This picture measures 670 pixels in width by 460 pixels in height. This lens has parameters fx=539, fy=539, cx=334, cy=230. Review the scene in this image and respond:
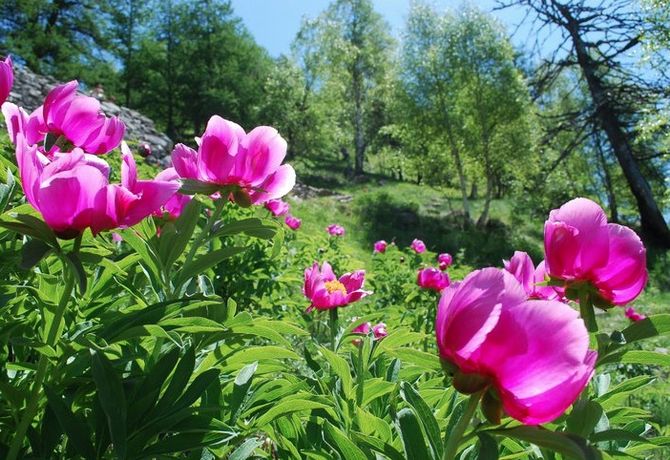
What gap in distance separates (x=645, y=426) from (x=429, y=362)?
0.45 m

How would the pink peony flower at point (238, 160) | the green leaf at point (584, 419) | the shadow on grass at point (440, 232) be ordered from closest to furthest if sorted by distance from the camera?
the green leaf at point (584, 419), the pink peony flower at point (238, 160), the shadow on grass at point (440, 232)

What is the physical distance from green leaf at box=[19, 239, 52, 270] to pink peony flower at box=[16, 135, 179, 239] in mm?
22

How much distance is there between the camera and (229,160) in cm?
86

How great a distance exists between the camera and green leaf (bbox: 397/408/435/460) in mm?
623

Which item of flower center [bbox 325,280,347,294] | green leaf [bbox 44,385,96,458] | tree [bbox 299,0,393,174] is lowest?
green leaf [bbox 44,385,96,458]

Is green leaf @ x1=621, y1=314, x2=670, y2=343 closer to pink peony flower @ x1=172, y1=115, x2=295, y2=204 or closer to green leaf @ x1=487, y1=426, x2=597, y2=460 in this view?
green leaf @ x1=487, y1=426, x2=597, y2=460

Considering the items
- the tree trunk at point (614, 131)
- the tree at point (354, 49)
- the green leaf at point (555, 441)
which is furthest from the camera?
the tree at point (354, 49)

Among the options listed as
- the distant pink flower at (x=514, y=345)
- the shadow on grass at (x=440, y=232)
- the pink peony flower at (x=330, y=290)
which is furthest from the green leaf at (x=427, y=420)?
the shadow on grass at (x=440, y=232)

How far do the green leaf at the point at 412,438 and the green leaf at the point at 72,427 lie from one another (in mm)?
390

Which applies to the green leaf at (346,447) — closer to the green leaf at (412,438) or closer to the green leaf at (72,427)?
the green leaf at (412,438)

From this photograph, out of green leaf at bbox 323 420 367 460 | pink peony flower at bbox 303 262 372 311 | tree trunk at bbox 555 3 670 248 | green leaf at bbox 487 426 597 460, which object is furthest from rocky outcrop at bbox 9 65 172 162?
tree trunk at bbox 555 3 670 248

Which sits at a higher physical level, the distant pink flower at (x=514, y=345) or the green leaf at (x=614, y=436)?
the distant pink flower at (x=514, y=345)

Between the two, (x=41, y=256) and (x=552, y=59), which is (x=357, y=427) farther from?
(x=552, y=59)

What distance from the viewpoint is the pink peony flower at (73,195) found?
61cm
